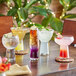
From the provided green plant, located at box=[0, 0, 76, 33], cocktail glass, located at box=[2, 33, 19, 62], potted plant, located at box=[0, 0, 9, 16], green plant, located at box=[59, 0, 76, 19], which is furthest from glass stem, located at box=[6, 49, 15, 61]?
green plant, located at box=[59, 0, 76, 19]

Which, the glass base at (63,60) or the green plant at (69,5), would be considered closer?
the glass base at (63,60)

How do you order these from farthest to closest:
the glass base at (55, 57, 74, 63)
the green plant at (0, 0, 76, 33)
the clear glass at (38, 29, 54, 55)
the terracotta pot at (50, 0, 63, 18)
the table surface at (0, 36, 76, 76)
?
the terracotta pot at (50, 0, 63, 18)
the green plant at (0, 0, 76, 33)
the clear glass at (38, 29, 54, 55)
the glass base at (55, 57, 74, 63)
the table surface at (0, 36, 76, 76)

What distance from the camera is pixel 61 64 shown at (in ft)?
5.03

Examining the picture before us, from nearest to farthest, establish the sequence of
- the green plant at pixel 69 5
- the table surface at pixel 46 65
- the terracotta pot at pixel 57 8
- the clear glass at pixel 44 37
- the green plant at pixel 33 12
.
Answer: the table surface at pixel 46 65
the clear glass at pixel 44 37
the green plant at pixel 33 12
the green plant at pixel 69 5
the terracotta pot at pixel 57 8

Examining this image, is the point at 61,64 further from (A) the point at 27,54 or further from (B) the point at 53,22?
(B) the point at 53,22

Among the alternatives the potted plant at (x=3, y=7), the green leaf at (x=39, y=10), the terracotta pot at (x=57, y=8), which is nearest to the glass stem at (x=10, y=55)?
the green leaf at (x=39, y=10)

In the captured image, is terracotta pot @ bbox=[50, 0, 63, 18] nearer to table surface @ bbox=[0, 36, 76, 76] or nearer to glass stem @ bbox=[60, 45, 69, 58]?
table surface @ bbox=[0, 36, 76, 76]

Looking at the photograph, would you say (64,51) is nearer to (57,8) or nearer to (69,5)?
(69,5)

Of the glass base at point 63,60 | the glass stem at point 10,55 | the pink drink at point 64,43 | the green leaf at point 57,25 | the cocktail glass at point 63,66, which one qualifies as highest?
the green leaf at point 57,25

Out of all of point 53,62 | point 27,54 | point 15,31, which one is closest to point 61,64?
point 53,62

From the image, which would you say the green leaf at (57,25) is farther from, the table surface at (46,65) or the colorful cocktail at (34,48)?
the colorful cocktail at (34,48)

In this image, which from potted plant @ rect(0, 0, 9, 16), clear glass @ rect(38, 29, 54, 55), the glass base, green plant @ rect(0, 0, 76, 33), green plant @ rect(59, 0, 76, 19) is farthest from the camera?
green plant @ rect(59, 0, 76, 19)

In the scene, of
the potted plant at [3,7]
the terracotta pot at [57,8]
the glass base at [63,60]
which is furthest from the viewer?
the terracotta pot at [57,8]

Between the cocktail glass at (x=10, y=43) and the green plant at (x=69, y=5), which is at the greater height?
the green plant at (x=69, y=5)
